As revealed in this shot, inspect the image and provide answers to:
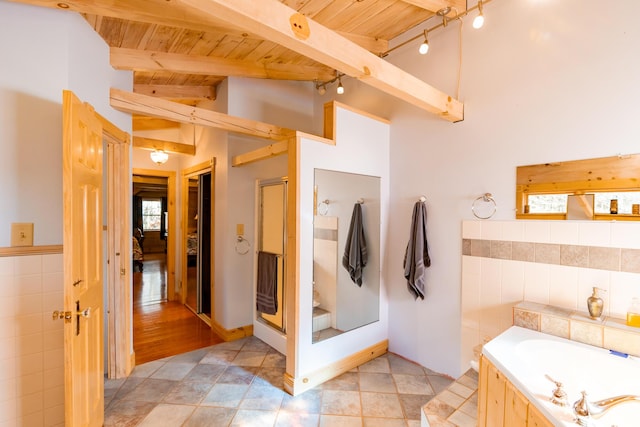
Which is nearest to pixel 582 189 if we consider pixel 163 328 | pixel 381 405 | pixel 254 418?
pixel 381 405

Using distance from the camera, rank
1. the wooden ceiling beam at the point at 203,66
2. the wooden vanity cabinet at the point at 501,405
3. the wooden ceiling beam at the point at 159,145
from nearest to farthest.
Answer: the wooden vanity cabinet at the point at 501,405 → the wooden ceiling beam at the point at 203,66 → the wooden ceiling beam at the point at 159,145

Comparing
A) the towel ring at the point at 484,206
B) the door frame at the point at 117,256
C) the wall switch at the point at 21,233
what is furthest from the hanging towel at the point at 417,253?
the wall switch at the point at 21,233

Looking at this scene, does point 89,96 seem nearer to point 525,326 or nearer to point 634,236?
point 525,326

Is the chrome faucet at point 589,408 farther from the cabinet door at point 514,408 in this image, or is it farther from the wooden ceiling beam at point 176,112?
the wooden ceiling beam at point 176,112

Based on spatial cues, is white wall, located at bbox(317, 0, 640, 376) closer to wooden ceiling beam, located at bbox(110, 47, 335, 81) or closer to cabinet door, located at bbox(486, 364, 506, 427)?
wooden ceiling beam, located at bbox(110, 47, 335, 81)

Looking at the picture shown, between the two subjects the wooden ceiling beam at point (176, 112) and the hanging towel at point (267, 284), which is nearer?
the wooden ceiling beam at point (176, 112)

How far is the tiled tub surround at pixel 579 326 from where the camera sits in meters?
1.56

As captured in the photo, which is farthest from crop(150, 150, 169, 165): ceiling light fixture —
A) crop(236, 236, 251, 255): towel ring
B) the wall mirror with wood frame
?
the wall mirror with wood frame

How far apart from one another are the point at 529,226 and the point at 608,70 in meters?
1.04

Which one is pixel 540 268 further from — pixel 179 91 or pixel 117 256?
pixel 179 91

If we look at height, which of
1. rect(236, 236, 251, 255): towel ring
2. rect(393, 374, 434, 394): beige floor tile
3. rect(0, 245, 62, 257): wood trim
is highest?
rect(0, 245, 62, 257): wood trim

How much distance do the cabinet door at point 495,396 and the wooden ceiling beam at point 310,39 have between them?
1.70 m

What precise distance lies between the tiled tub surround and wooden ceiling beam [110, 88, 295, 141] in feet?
6.86

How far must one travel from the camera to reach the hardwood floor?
3080 millimetres
